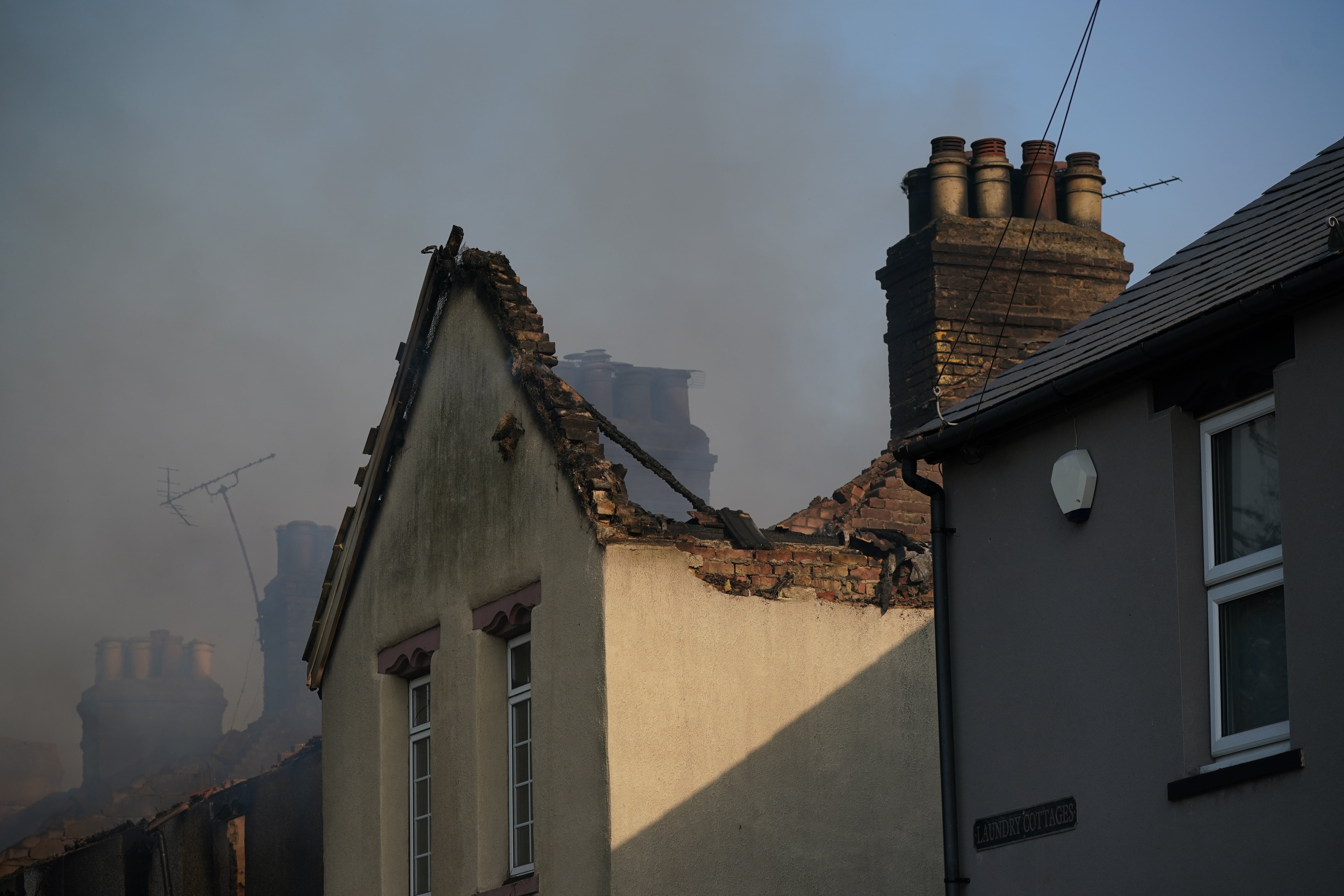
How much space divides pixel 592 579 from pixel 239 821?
11.2 metres

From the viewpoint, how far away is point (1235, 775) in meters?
7.58

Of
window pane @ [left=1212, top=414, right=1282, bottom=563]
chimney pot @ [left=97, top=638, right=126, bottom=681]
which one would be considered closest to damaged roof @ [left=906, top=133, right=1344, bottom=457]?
window pane @ [left=1212, top=414, right=1282, bottom=563]

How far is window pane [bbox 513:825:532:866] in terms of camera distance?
13.0 metres

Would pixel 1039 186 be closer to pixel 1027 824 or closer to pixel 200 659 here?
pixel 1027 824

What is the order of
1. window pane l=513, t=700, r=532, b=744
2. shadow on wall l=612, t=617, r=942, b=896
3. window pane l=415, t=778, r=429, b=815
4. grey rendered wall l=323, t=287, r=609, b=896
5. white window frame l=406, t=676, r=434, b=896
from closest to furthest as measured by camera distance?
1. shadow on wall l=612, t=617, r=942, b=896
2. grey rendered wall l=323, t=287, r=609, b=896
3. window pane l=513, t=700, r=532, b=744
4. white window frame l=406, t=676, r=434, b=896
5. window pane l=415, t=778, r=429, b=815

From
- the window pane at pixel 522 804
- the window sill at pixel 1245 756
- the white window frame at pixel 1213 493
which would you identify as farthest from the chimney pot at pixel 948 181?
the window sill at pixel 1245 756

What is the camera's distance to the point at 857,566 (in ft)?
43.6

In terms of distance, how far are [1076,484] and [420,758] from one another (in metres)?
8.01

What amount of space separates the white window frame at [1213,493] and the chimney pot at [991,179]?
8.72m

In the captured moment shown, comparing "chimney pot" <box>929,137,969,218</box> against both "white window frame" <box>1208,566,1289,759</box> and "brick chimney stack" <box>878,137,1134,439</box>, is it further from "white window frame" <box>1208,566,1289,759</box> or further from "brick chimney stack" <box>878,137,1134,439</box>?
"white window frame" <box>1208,566,1289,759</box>

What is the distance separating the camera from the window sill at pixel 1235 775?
7.34 metres

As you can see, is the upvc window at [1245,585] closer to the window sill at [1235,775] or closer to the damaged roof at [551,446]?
the window sill at [1235,775]

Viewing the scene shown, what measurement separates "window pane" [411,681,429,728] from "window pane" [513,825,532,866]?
223 centimetres

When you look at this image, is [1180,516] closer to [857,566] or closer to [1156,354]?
[1156,354]
